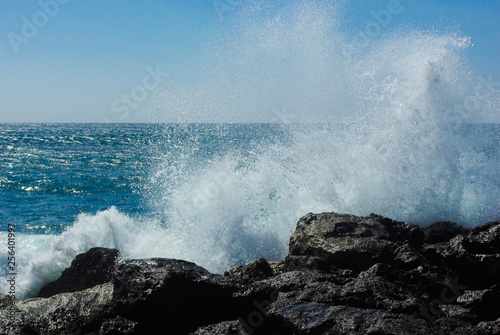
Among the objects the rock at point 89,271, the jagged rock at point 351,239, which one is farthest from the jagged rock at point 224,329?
the rock at point 89,271

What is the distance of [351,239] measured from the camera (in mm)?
6582

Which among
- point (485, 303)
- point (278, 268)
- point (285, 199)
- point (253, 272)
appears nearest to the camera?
point (485, 303)

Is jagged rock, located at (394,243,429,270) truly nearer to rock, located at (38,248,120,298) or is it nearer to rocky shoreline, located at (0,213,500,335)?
rocky shoreline, located at (0,213,500,335)

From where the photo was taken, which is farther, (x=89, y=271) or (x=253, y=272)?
(x=89, y=271)

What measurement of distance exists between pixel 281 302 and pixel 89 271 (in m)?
3.48

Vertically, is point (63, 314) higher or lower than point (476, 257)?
lower

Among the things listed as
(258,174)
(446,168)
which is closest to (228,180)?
(258,174)

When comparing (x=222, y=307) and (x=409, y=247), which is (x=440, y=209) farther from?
(x=222, y=307)

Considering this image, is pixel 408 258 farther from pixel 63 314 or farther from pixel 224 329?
pixel 63 314

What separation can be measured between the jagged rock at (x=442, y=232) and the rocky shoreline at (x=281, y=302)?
5.11ft

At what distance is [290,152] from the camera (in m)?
12.3

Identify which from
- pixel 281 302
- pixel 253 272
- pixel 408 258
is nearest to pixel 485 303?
pixel 408 258

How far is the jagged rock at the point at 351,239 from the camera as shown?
6164 mm

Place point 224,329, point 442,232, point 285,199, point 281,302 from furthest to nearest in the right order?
point 285,199
point 442,232
point 281,302
point 224,329
